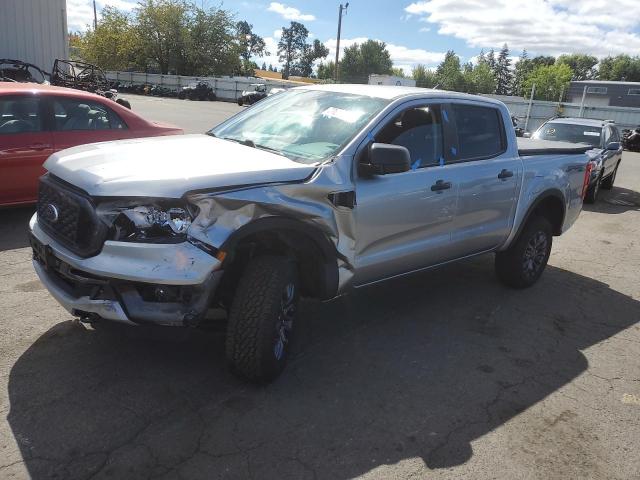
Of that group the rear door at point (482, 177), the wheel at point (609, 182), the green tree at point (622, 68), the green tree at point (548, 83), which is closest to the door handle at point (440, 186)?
the rear door at point (482, 177)

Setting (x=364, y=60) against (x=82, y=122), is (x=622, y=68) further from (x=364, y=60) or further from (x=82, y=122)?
(x=82, y=122)

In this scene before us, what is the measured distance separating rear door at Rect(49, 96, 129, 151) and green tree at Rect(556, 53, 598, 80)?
139127 mm

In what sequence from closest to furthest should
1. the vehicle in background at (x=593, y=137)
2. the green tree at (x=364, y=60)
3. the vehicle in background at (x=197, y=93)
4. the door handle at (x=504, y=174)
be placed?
1. the door handle at (x=504, y=174)
2. the vehicle in background at (x=593, y=137)
3. the vehicle in background at (x=197, y=93)
4. the green tree at (x=364, y=60)

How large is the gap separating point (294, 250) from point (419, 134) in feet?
4.78

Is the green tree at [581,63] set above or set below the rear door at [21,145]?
above

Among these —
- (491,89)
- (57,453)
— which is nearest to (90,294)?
(57,453)

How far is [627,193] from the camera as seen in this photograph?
42.1 feet

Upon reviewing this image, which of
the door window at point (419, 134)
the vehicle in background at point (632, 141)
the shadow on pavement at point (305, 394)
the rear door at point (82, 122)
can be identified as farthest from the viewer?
the vehicle in background at point (632, 141)

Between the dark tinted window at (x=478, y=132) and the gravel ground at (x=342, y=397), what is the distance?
1370mm

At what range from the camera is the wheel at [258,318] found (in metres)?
3.13

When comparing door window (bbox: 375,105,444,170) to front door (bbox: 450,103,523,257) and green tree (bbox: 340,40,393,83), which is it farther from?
green tree (bbox: 340,40,393,83)

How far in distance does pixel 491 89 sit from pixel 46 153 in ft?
392

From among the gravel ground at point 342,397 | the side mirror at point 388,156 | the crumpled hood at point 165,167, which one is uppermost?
the side mirror at point 388,156

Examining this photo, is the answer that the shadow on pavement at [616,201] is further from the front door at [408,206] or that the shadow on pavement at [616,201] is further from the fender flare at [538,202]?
the front door at [408,206]
